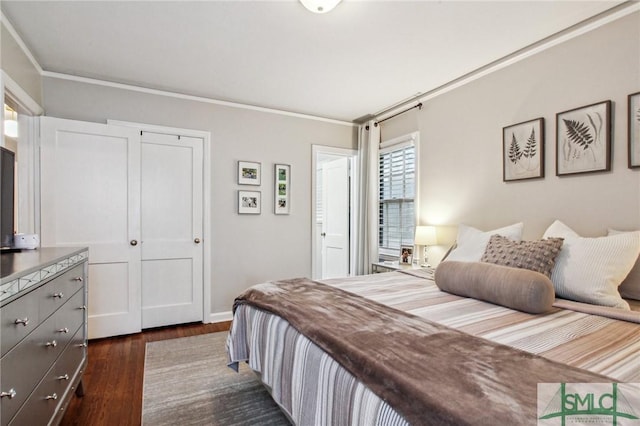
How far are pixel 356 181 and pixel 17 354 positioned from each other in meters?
3.90

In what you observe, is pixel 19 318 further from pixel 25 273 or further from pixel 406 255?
pixel 406 255

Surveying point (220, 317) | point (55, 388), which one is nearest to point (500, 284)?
point (55, 388)

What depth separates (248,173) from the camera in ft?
12.7

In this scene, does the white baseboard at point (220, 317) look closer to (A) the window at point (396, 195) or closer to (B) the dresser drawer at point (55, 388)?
(B) the dresser drawer at point (55, 388)

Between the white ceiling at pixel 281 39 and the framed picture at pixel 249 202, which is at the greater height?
the white ceiling at pixel 281 39

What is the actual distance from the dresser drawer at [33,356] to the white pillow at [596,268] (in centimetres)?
255

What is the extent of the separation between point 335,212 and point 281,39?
2958mm

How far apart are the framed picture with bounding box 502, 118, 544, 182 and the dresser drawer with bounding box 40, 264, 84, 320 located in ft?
10.6

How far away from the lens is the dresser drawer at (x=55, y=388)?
118 cm

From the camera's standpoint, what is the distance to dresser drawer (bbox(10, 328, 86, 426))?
1176 millimetres

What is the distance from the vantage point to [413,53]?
8.83 feet

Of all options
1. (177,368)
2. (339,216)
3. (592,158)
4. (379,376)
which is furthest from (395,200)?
(379,376)

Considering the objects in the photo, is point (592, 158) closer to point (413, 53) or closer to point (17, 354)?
point (413, 53)

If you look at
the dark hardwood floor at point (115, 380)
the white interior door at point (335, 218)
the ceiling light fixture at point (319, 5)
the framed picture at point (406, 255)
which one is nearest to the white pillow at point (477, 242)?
the framed picture at point (406, 255)
